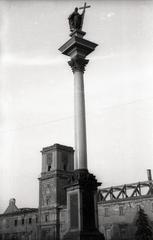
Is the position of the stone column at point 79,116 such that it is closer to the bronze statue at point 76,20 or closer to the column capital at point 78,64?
the column capital at point 78,64

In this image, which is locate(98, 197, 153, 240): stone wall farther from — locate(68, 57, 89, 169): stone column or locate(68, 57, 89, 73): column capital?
locate(68, 57, 89, 73): column capital

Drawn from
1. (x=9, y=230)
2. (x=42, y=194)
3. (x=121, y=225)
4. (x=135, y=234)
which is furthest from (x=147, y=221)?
(x=9, y=230)

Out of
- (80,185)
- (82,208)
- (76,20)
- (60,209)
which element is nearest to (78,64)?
(76,20)

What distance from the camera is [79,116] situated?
55.3 feet

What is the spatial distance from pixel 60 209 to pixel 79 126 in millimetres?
35541

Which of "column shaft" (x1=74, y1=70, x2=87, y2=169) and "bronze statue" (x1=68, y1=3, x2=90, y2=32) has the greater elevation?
"bronze statue" (x1=68, y1=3, x2=90, y2=32)

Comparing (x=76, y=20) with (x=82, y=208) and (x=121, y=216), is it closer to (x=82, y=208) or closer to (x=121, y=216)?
(x=82, y=208)

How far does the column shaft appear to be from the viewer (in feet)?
53.7

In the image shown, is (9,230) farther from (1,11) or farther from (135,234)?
(1,11)

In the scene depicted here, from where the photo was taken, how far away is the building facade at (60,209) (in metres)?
41.3

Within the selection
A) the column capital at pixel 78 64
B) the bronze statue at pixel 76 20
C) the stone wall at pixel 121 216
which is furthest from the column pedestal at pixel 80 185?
the stone wall at pixel 121 216

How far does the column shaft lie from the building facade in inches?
1021

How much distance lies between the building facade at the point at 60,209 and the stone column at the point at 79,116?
25977 mm

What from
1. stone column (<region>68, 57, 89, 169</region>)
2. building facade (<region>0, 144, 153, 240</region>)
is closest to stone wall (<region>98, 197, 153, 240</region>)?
building facade (<region>0, 144, 153, 240</region>)
